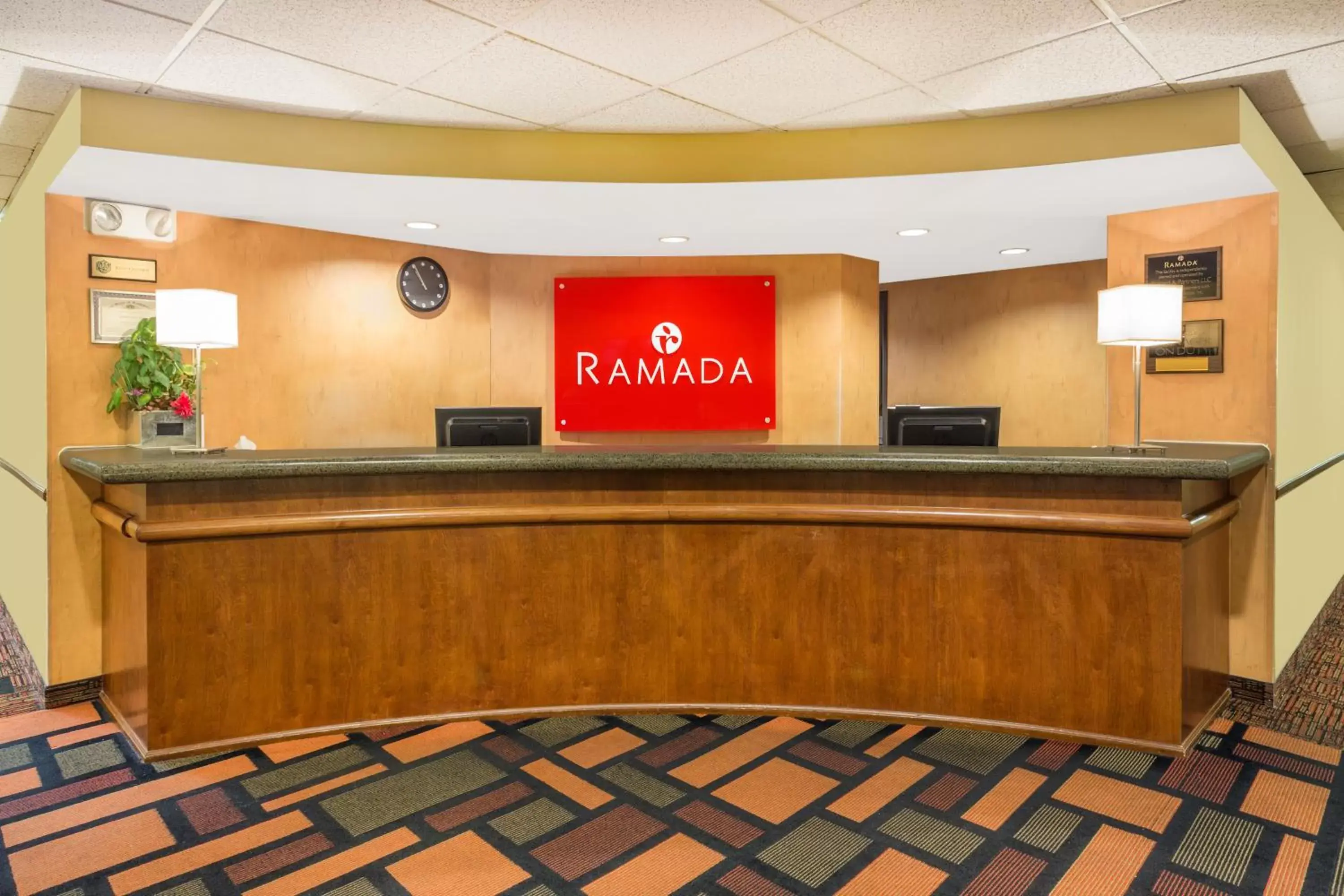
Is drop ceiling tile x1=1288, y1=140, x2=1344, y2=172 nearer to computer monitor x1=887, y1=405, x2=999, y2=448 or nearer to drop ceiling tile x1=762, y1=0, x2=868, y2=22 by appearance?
computer monitor x1=887, y1=405, x2=999, y2=448

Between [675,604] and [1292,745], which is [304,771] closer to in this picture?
[675,604]

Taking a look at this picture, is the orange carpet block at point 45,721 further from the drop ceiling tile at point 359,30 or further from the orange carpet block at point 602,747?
the drop ceiling tile at point 359,30

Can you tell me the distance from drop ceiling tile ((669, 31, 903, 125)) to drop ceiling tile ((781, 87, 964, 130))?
2.2 inches

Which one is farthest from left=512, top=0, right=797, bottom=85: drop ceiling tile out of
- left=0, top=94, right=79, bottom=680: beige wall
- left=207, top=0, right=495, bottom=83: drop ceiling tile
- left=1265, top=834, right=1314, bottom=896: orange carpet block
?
left=1265, top=834, right=1314, bottom=896: orange carpet block

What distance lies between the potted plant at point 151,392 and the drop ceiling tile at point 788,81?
249cm

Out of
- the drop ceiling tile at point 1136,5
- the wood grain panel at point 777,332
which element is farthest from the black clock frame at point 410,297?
the drop ceiling tile at point 1136,5

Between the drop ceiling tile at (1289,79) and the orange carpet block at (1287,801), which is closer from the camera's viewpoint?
the orange carpet block at (1287,801)

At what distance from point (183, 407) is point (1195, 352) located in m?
4.55

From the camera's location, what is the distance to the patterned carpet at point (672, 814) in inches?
83.7

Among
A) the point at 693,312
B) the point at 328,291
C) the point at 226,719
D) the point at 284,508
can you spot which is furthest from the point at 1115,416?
the point at 328,291

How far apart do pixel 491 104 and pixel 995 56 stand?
78.3 inches

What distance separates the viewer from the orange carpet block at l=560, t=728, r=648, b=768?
2.78m

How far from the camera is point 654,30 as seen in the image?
2832 millimetres

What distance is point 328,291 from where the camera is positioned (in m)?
5.07
